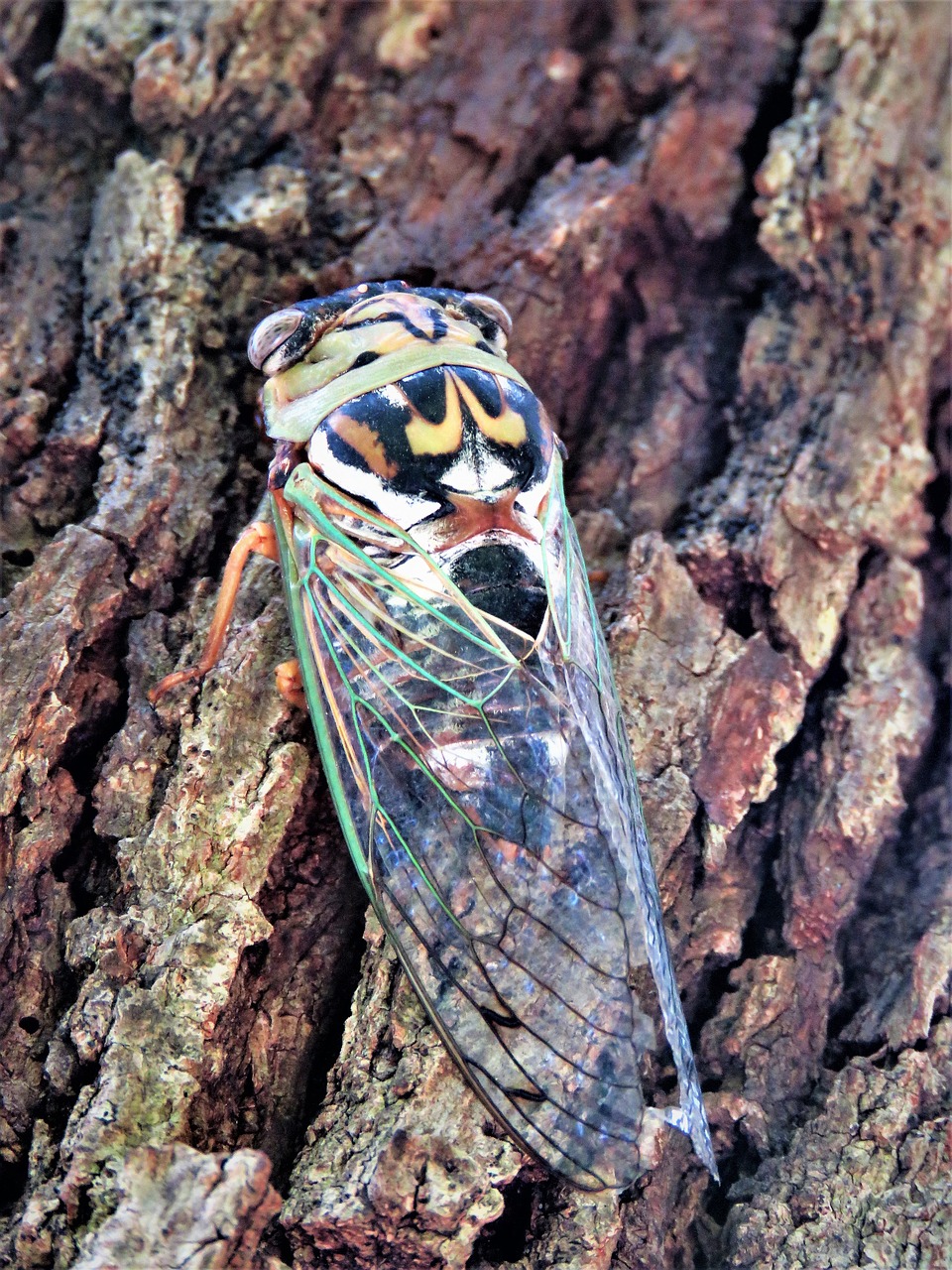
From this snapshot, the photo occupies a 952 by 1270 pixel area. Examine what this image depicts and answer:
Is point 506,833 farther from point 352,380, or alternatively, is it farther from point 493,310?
point 493,310

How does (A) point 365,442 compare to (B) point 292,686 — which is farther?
(A) point 365,442

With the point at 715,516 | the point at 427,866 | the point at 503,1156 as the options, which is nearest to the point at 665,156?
the point at 715,516

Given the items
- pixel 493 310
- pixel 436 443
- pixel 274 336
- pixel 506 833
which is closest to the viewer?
pixel 506 833

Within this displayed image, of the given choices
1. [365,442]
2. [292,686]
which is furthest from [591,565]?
[292,686]

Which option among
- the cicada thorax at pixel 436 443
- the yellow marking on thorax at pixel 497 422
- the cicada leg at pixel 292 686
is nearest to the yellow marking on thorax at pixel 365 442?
the cicada thorax at pixel 436 443

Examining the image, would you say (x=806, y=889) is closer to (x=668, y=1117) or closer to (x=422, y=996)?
(x=668, y=1117)

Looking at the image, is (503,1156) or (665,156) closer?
(503,1156)

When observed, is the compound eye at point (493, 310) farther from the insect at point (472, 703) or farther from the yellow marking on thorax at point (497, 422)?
the yellow marking on thorax at point (497, 422)
